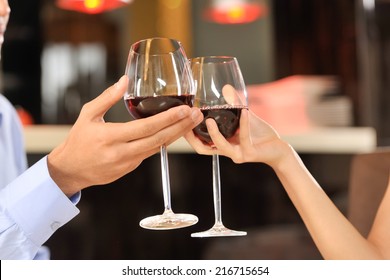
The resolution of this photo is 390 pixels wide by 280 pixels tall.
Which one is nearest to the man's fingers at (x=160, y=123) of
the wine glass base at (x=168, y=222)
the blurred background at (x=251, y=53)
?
the wine glass base at (x=168, y=222)

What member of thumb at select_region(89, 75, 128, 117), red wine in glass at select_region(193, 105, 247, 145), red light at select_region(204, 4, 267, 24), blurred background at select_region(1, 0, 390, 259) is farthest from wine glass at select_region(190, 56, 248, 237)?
red light at select_region(204, 4, 267, 24)

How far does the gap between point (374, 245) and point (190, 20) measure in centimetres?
336

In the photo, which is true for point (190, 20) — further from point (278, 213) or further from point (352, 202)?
point (352, 202)

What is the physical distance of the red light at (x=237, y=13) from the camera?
4.12m

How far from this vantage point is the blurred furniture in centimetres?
133

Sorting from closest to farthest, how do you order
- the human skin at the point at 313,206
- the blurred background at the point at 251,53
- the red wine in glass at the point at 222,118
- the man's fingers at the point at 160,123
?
the man's fingers at the point at 160,123
the red wine in glass at the point at 222,118
the human skin at the point at 313,206
the blurred background at the point at 251,53

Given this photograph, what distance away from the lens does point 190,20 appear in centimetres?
427

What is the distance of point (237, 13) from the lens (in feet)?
13.6

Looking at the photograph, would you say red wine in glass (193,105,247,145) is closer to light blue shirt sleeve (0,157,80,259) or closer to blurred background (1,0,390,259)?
light blue shirt sleeve (0,157,80,259)

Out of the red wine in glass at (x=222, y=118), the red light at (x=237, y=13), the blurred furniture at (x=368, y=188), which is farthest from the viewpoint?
the red light at (x=237, y=13)

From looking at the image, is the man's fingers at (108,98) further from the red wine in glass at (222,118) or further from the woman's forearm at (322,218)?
the woman's forearm at (322,218)

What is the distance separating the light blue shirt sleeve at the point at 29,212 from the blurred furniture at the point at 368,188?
62cm

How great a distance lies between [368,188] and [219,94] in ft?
1.82

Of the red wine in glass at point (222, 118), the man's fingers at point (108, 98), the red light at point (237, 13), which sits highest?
the red light at point (237, 13)
